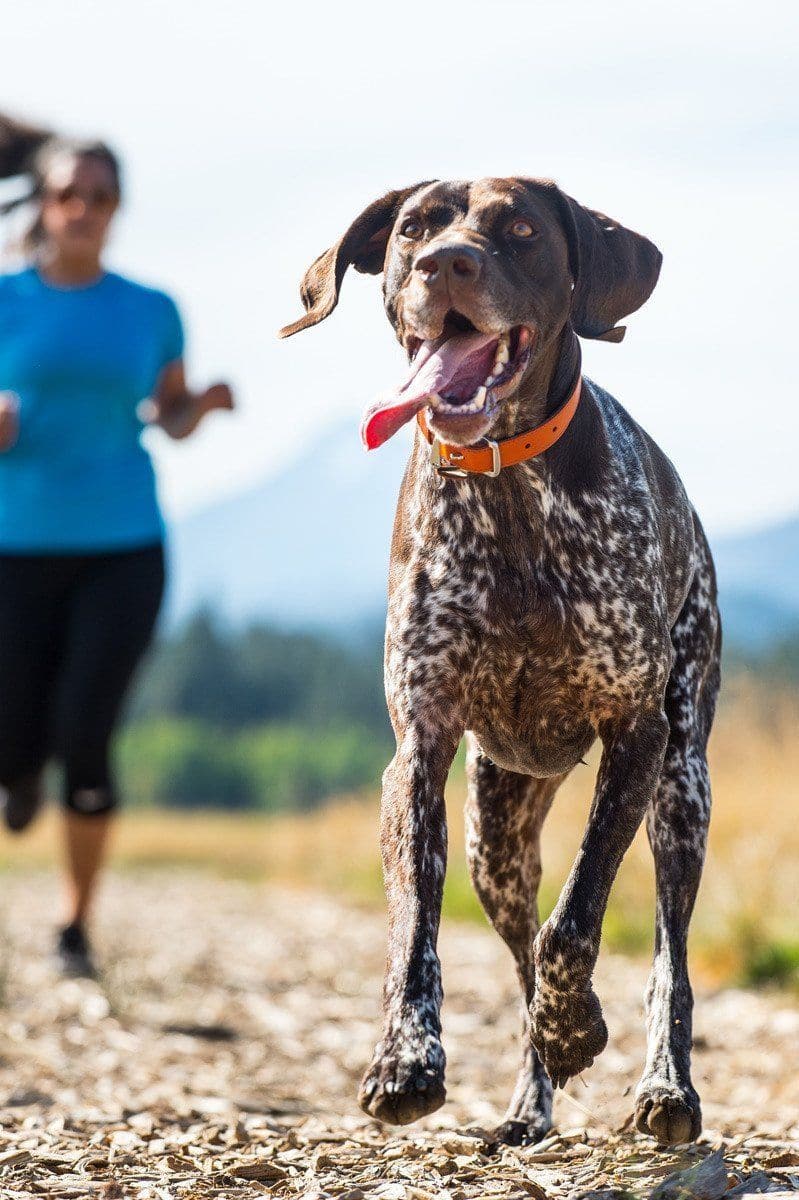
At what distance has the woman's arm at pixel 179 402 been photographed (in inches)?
240

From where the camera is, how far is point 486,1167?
11.5 ft

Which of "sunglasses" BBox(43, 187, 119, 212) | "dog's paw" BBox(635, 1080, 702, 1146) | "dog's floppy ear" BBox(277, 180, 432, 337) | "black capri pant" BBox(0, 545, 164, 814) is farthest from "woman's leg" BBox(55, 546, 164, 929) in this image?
"dog's paw" BBox(635, 1080, 702, 1146)

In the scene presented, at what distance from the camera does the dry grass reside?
806cm

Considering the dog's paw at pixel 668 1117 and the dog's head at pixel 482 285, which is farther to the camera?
the dog's paw at pixel 668 1117

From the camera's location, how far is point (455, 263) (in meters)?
3.32

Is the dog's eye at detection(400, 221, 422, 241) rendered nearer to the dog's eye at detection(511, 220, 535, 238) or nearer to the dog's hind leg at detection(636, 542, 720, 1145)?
the dog's eye at detection(511, 220, 535, 238)

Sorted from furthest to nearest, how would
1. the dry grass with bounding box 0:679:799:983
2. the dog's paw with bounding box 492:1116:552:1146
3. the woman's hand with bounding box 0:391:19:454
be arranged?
the dry grass with bounding box 0:679:799:983 → the woman's hand with bounding box 0:391:19:454 → the dog's paw with bounding box 492:1116:552:1146

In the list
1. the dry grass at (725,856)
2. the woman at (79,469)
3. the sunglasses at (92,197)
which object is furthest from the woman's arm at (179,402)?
the dry grass at (725,856)

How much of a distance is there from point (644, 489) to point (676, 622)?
1.56ft

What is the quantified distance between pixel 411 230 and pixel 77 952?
4.08m

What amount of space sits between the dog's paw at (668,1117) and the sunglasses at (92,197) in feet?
13.0

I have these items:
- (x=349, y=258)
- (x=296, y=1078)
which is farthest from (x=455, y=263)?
(x=296, y=1078)

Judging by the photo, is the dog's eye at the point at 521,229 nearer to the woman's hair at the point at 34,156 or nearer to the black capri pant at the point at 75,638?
the black capri pant at the point at 75,638

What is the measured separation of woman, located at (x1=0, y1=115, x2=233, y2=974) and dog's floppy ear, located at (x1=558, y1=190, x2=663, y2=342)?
8.51ft
